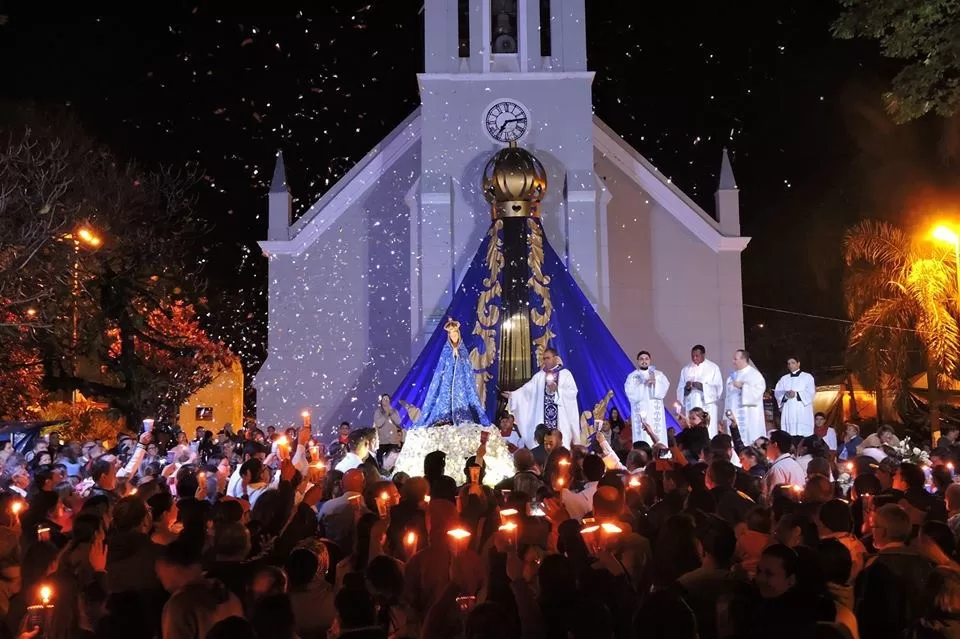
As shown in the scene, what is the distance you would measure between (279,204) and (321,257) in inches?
65.3

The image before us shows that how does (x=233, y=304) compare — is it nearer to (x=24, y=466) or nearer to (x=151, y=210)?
(x=151, y=210)

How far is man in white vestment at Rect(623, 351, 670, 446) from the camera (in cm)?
1830

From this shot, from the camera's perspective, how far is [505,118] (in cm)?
2375

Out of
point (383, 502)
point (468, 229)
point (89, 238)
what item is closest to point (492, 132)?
point (468, 229)

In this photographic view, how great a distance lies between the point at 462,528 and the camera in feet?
23.0

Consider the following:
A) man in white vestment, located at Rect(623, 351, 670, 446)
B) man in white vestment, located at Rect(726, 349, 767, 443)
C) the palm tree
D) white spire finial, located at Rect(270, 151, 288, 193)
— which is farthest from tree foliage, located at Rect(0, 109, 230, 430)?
the palm tree

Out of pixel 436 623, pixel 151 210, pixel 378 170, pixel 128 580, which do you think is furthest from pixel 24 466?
pixel 151 210

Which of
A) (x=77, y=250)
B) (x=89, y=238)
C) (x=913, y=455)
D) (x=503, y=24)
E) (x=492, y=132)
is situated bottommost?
(x=913, y=455)

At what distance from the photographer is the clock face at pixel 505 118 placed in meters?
23.7

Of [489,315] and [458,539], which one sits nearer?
[458,539]

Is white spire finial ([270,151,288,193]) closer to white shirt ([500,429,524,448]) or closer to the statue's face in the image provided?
the statue's face

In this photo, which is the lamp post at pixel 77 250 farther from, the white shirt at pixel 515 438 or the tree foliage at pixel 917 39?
the tree foliage at pixel 917 39

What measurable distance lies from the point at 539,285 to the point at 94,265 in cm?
1364

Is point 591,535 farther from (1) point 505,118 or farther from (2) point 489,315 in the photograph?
(1) point 505,118
